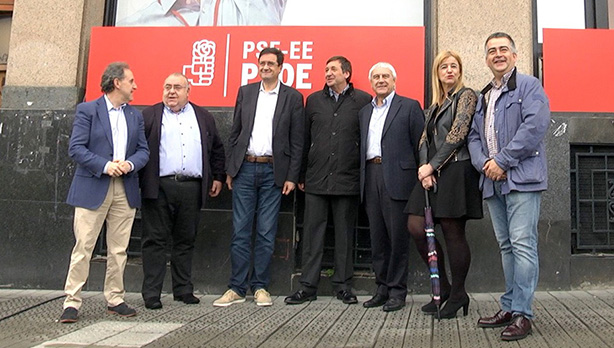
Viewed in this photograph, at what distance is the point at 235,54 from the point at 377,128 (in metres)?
2.16

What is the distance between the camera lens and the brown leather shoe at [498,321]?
4.11 m

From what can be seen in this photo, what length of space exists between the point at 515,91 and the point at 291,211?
2.68 meters

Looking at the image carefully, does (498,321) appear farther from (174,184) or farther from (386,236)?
(174,184)

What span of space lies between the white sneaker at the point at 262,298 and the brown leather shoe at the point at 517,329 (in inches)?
87.1

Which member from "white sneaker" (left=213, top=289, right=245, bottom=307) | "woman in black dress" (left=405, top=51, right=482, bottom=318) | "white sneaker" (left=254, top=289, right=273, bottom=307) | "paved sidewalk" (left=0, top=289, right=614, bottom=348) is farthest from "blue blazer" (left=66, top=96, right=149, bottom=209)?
"woman in black dress" (left=405, top=51, right=482, bottom=318)

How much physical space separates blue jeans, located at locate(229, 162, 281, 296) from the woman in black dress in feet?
4.69

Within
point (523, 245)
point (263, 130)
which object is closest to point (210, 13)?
point (263, 130)

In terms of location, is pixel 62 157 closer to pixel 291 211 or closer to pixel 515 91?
pixel 291 211

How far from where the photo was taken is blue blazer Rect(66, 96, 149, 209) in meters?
4.52

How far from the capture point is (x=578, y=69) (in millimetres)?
6004

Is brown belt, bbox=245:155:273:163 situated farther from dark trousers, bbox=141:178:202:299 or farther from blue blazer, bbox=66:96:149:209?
blue blazer, bbox=66:96:149:209

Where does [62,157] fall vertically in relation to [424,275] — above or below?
above

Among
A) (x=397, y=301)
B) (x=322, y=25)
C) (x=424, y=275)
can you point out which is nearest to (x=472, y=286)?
(x=424, y=275)

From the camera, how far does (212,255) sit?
5918 millimetres
